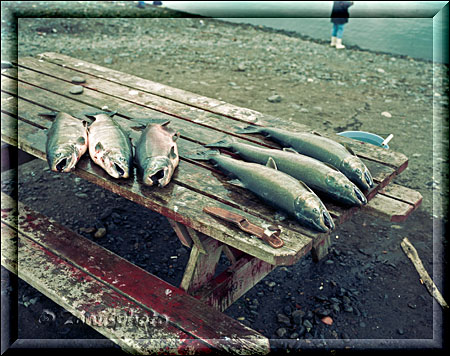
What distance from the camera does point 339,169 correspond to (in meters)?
2.85

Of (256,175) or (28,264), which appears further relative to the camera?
(28,264)

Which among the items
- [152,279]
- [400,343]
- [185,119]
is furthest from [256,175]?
[400,343]

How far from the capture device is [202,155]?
3.11 metres

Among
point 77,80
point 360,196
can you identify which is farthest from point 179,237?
point 77,80

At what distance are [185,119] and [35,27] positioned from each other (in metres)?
7.81

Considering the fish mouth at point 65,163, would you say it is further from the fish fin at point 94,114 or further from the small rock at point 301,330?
the small rock at point 301,330

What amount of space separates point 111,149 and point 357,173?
1553mm

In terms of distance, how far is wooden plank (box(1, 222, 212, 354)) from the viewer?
2.42 metres

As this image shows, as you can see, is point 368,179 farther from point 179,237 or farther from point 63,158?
point 63,158

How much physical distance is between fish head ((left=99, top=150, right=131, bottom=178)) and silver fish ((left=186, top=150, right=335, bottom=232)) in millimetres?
586

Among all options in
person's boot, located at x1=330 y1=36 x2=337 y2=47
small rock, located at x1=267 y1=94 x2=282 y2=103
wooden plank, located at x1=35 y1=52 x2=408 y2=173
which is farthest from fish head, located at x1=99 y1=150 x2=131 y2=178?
person's boot, located at x1=330 y1=36 x2=337 y2=47

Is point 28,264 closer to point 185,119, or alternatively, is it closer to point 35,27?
point 185,119

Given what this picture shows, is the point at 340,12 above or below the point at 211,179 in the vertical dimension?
above

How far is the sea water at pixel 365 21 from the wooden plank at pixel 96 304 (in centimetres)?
1001
